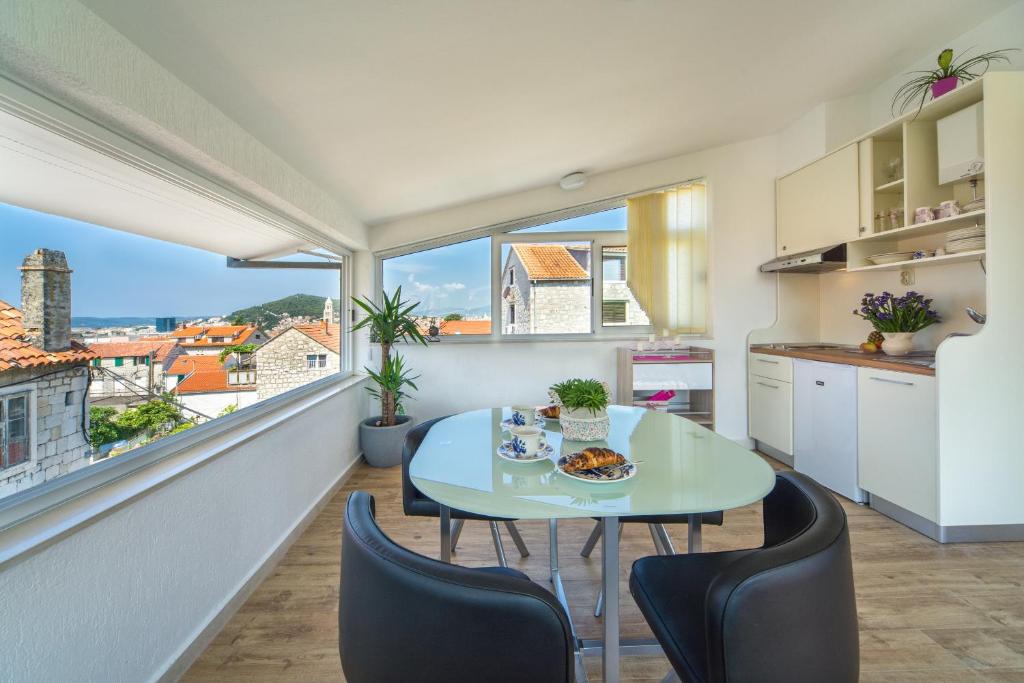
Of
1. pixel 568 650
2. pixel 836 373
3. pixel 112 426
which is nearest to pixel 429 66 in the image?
pixel 112 426

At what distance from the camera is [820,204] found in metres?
3.44

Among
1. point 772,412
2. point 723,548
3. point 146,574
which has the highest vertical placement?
point 772,412

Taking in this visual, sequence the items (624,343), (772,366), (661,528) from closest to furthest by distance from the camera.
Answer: (661,528)
(772,366)
(624,343)

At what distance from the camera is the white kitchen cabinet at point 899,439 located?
2422 mm

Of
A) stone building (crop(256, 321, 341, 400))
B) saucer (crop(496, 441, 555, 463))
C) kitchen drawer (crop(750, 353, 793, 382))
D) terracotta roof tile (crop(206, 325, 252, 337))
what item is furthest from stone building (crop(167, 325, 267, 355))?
kitchen drawer (crop(750, 353, 793, 382))

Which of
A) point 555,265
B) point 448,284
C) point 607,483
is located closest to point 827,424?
point 555,265

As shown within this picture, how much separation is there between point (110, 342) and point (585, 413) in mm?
1731

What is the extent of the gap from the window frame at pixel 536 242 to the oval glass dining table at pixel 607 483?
104 inches

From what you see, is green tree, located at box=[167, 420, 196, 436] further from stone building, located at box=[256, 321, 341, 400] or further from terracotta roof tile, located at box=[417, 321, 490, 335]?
terracotta roof tile, located at box=[417, 321, 490, 335]

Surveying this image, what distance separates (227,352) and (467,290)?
8.45 feet

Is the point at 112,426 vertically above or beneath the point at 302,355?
beneath

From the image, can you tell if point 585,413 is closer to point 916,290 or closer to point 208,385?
point 208,385

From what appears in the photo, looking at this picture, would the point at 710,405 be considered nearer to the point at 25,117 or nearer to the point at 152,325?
the point at 152,325

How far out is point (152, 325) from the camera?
1.68 metres
